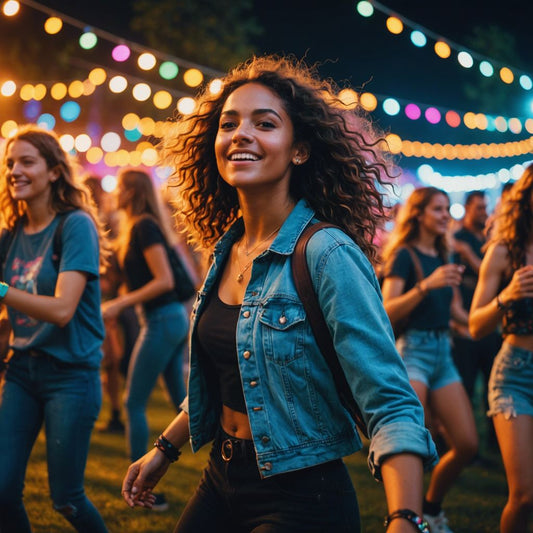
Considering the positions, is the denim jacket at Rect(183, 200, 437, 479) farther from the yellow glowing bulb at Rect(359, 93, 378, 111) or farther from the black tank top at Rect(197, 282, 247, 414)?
the yellow glowing bulb at Rect(359, 93, 378, 111)

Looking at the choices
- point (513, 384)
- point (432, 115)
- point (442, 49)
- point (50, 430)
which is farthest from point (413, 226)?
point (432, 115)

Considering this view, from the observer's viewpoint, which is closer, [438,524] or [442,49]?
[438,524]

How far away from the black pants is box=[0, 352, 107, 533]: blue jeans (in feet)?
3.90

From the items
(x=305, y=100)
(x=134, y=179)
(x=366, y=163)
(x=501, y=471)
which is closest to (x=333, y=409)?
(x=366, y=163)

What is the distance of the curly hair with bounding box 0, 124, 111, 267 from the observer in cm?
361

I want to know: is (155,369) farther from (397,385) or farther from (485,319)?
(397,385)

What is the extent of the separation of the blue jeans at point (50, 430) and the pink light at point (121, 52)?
24.1ft

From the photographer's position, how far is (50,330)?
10.8 feet

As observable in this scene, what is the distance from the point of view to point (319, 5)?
10.6 metres

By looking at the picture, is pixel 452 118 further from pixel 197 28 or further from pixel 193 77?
pixel 197 28

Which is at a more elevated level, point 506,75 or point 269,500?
point 506,75

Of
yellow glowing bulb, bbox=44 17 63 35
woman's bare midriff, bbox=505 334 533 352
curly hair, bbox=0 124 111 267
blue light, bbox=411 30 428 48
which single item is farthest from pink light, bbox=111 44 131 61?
woman's bare midriff, bbox=505 334 533 352

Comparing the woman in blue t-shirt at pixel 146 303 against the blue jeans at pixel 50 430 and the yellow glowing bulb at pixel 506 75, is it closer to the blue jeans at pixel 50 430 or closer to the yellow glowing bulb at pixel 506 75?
the blue jeans at pixel 50 430

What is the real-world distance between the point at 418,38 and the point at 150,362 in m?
4.95
